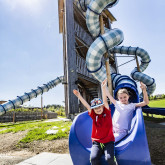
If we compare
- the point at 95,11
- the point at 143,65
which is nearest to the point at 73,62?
the point at 95,11

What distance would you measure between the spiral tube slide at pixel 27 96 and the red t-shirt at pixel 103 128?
35.7 ft

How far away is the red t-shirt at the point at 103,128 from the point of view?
5.63ft

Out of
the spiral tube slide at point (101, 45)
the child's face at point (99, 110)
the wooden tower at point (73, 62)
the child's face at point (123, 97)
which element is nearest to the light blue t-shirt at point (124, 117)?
the child's face at point (123, 97)

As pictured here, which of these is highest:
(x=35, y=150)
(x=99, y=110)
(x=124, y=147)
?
(x=99, y=110)

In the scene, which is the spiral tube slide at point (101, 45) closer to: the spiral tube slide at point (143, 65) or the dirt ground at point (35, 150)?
the dirt ground at point (35, 150)

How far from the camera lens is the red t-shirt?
1716 mm

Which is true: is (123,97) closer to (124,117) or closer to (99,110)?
(124,117)

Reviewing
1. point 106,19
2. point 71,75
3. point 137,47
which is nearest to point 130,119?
point 71,75

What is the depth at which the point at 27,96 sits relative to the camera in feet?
38.0

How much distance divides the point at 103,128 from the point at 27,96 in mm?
11247

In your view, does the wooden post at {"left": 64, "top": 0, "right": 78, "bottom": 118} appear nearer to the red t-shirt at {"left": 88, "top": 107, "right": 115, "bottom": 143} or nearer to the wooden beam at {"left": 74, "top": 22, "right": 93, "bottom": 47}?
the wooden beam at {"left": 74, "top": 22, "right": 93, "bottom": 47}

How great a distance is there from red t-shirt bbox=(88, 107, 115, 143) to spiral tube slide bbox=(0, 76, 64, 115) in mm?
10895

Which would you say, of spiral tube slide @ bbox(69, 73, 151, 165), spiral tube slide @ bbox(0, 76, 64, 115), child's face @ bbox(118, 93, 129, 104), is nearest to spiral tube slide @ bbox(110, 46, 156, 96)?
spiral tube slide @ bbox(0, 76, 64, 115)

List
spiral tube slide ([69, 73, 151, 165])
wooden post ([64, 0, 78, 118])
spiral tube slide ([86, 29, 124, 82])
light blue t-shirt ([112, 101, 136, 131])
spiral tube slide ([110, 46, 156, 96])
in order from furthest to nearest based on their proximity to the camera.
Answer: spiral tube slide ([110, 46, 156, 96]) < wooden post ([64, 0, 78, 118]) < spiral tube slide ([86, 29, 124, 82]) < light blue t-shirt ([112, 101, 136, 131]) < spiral tube slide ([69, 73, 151, 165])
